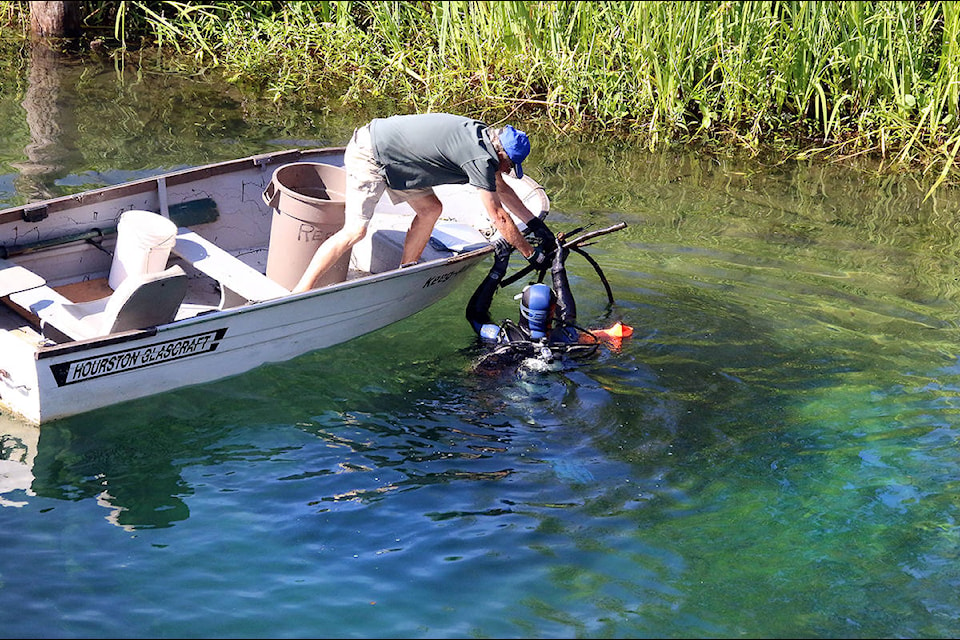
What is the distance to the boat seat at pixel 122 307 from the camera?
18.5ft

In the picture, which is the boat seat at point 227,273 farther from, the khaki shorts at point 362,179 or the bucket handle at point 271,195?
the khaki shorts at point 362,179

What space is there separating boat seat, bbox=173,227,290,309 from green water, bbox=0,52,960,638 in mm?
461

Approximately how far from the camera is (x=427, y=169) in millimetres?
6734

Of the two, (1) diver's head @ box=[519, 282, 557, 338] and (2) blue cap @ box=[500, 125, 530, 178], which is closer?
(1) diver's head @ box=[519, 282, 557, 338]

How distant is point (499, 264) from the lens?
665 centimetres

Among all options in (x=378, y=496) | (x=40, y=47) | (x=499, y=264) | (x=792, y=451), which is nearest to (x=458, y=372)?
(x=499, y=264)

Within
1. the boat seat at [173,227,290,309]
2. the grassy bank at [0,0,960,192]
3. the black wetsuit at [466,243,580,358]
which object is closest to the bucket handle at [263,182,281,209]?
the boat seat at [173,227,290,309]

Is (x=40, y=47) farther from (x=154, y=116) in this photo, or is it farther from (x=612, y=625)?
(x=612, y=625)

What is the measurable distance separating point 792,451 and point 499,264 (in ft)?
6.56

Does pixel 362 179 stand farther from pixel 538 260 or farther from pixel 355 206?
pixel 538 260

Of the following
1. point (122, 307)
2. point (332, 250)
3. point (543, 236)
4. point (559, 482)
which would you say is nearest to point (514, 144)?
point (543, 236)

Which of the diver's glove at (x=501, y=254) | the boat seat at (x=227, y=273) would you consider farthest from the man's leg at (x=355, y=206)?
the diver's glove at (x=501, y=254)

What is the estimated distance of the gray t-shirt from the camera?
641 cm

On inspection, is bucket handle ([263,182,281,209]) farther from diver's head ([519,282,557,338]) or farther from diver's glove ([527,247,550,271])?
diver's head ([519,282,557,338])
